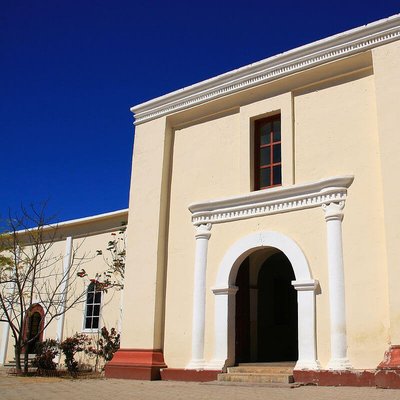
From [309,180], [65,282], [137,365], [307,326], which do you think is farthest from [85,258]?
[307,326]

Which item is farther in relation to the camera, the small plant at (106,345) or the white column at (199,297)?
the small plant at (106,345)

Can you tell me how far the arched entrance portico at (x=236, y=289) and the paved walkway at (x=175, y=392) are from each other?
839 millimetres

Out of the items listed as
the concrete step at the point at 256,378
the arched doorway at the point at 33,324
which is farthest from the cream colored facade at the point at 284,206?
the arched doorway at the point at 33,324

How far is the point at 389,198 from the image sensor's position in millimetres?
8820

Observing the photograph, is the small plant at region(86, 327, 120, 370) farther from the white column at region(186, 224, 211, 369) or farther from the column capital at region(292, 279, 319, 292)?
the column capital at region(292, 279, 319, 292)

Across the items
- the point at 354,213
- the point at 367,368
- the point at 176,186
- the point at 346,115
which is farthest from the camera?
the point at 176,186

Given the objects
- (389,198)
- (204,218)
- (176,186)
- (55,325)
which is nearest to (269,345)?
(204,218)

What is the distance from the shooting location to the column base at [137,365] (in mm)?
10883

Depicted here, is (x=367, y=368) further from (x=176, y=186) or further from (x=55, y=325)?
(x=55, y=325)

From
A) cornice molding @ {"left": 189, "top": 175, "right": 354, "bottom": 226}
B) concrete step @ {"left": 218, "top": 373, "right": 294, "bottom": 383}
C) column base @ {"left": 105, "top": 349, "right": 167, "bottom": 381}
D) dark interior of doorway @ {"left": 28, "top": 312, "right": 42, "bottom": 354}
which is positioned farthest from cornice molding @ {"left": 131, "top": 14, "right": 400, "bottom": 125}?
dark interior of doorway @ {"left": 28, "top": 312, "right": 42, "bottom": 354}

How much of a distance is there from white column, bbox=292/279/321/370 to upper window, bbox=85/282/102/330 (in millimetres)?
7833

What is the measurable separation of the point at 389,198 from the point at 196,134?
4881 mm

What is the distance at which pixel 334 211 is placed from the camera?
952 cm

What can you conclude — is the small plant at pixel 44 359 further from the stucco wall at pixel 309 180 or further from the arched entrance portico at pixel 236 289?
the arched entrance portico at pixel 236 289
